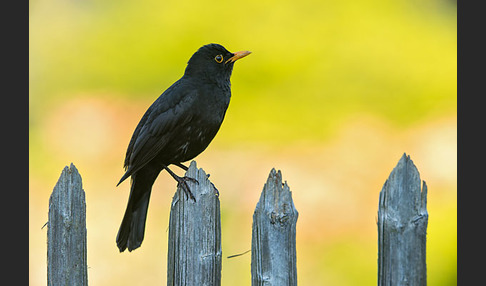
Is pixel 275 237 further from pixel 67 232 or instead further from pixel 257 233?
pixel 67 232

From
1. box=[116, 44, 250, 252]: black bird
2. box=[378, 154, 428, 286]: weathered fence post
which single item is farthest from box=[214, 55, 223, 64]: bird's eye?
box=[378, 154, 428, 286]: weathered fence post

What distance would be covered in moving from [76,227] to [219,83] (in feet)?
4.76

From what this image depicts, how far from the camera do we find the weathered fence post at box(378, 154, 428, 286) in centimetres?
292

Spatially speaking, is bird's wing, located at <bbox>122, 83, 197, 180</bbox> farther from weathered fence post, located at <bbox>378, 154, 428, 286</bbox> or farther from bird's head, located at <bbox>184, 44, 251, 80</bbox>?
weathered fence post, located at <bbox>378, 154, 428, 286</bbox>

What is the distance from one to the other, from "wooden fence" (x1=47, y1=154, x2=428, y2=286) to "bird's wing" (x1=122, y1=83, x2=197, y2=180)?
660mm

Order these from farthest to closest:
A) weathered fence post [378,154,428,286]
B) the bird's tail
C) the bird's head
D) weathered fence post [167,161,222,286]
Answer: the bird's head → the bird's tail → weathered fence post [167,161,222,286] → weathered fence post [378,154,428,286]

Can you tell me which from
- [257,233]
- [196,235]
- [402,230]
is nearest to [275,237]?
[257,233]

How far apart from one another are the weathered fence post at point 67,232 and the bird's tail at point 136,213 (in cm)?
48

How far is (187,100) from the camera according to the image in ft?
12.6

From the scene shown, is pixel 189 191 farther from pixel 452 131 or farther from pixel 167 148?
pixel 452 131

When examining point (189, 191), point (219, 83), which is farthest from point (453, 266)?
point (189, 191)

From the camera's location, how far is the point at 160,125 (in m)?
3.82

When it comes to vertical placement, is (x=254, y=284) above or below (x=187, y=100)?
below

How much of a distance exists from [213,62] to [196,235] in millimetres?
1450
